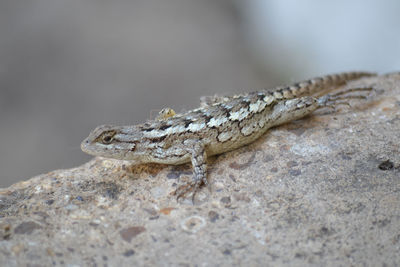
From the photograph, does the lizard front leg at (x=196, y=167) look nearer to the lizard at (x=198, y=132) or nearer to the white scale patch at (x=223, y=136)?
the lizard at (x=198, y=132)

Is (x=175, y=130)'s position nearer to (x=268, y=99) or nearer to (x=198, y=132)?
(x=198, y=132)

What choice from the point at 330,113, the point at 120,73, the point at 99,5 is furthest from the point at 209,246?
the point at 99,5

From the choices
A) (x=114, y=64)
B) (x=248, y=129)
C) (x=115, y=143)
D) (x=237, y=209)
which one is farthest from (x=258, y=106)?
(x=114, y=64)

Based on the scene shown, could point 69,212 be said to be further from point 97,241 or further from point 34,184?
point 34,184

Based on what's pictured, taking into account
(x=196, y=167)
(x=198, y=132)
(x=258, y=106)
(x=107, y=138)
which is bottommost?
(x=196, y=167)

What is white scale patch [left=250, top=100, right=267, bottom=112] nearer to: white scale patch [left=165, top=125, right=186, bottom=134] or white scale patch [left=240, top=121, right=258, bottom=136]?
white scale patch [left=240, top=121, right=258, bottom=136]

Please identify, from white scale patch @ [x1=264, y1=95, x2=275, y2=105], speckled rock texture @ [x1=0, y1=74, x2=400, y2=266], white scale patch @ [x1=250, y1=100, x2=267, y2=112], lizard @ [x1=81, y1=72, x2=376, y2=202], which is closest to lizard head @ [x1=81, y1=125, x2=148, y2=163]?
lizard @ [x1=81, y1=72, x2=376, y2=202]
